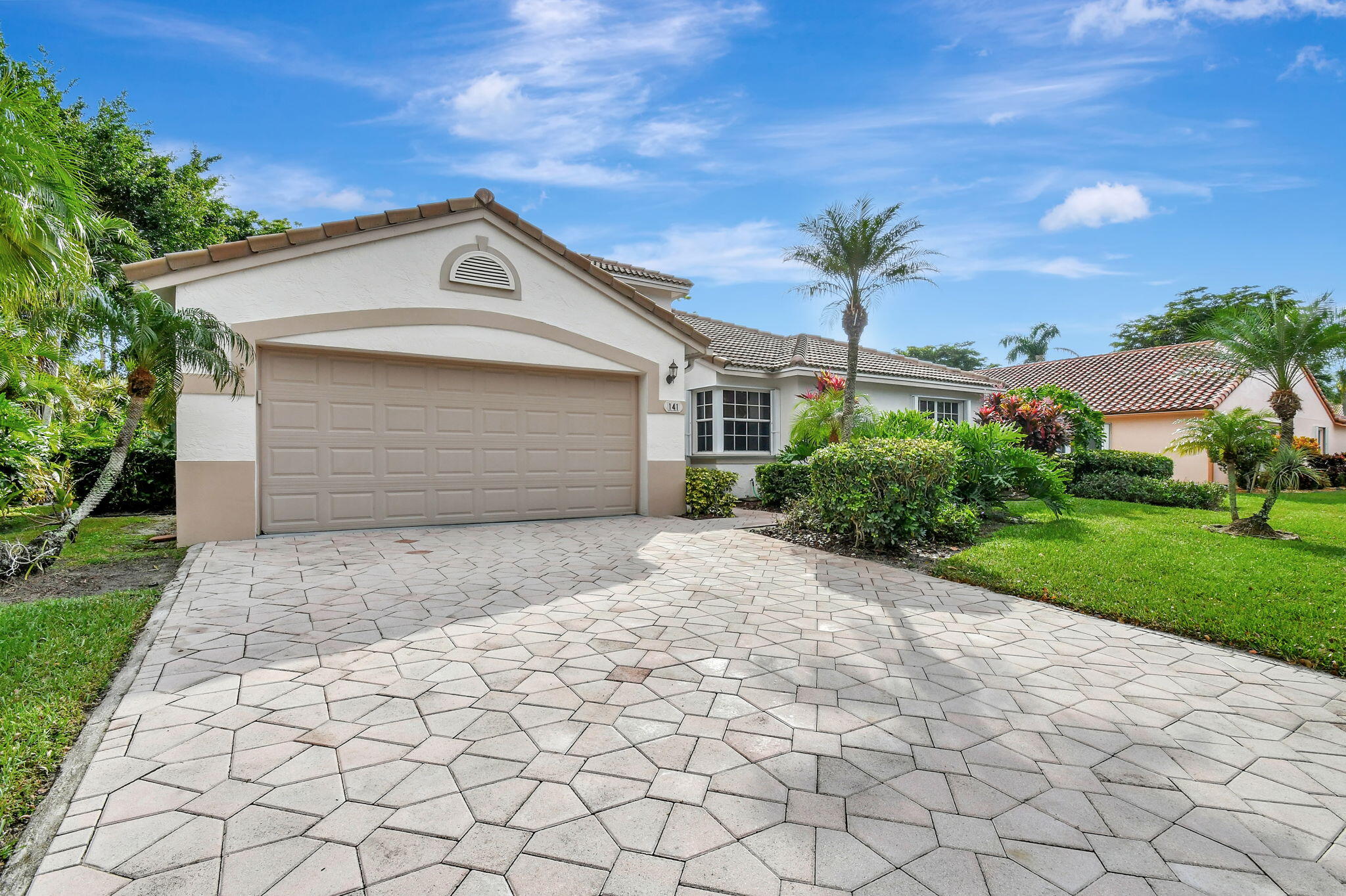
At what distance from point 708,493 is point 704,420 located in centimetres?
408

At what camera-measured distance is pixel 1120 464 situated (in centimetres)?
1524

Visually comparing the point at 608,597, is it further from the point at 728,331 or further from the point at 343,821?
the point at 728,331

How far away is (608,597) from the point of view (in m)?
5.66

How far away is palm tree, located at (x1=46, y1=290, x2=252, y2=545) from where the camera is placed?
671 centimetres

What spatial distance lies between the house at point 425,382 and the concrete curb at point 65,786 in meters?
4.52

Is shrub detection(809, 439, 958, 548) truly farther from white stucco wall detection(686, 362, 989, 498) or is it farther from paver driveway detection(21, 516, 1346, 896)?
white stucco wall detection(686, 362, 989, 498)

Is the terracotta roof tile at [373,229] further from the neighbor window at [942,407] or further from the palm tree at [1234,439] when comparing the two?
the neighbor window at [942,407]

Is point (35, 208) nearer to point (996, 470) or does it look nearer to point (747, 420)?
point (996, 470)

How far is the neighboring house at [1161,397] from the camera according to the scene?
20094 millimetres

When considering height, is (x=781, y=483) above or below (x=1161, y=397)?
below

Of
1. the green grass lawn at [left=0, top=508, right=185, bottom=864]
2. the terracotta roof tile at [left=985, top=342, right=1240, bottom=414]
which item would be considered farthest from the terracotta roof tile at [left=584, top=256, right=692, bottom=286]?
the terracotta roof tile at [left=985, top=342, right=1240, bottom=414]

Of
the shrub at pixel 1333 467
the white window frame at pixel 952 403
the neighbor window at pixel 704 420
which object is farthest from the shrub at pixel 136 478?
the shrub at pixel 1333 467

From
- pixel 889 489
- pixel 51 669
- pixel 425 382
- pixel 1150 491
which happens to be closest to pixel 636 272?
pixel 425 382

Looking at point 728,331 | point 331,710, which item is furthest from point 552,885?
point 728,331
